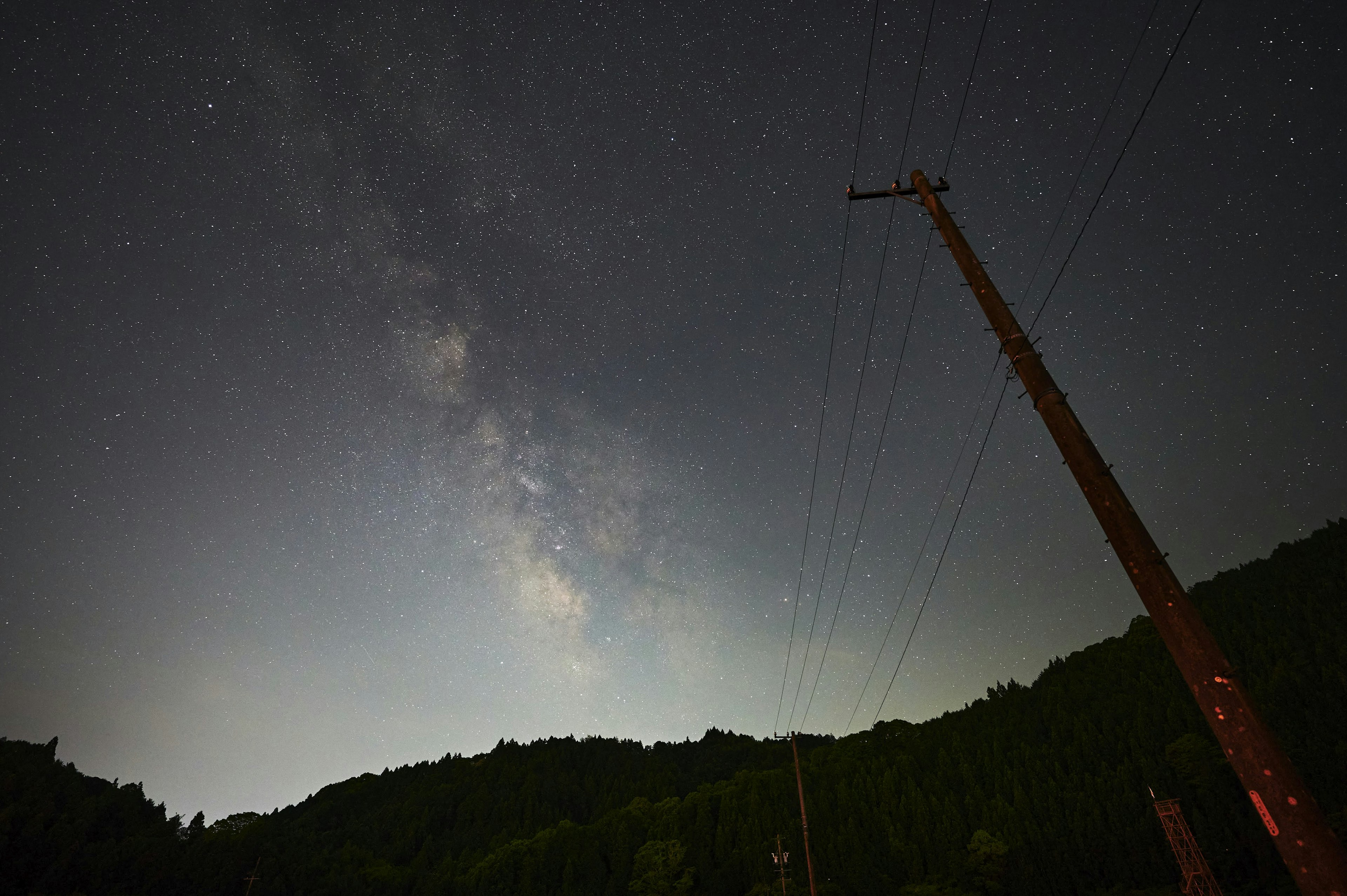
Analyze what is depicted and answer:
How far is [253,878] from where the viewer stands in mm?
68562

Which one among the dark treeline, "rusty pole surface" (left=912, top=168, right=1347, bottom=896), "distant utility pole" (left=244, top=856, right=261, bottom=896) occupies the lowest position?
"rusty pole surface" (left=912, top=168, right=1347, bottom=896)

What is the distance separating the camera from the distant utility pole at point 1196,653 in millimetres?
4395

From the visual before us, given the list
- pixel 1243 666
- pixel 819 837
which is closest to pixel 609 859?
pixel 819 837

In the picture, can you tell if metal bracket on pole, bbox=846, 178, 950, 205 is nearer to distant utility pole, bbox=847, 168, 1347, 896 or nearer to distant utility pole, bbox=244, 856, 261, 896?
distant utility pole, bbox=847, 168, 1347, 896

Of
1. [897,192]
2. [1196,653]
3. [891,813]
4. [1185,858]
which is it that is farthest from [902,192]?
[891,813]

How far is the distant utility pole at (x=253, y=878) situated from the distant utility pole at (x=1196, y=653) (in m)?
89.5

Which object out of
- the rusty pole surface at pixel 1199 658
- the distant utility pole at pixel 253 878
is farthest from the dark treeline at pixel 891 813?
the rusty pole surface at pixel 1199 658

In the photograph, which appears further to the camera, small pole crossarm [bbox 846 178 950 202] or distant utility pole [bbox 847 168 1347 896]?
small pole crossarm [bbox 846 178 950 202]

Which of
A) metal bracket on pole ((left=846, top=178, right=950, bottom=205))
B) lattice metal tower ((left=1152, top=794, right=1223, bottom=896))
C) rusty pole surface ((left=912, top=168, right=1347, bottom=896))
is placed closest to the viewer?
rusty pole surface ((left=912, top=168, right=1347, bottom=896))

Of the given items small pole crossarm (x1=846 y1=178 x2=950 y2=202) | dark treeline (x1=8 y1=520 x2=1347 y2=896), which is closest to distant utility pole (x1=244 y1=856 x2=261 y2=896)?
dark treeline (x1=8 y1=520 x2=1347 y2=896)

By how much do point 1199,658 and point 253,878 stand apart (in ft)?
302

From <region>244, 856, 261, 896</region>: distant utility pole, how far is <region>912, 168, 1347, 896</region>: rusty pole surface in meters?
89.5

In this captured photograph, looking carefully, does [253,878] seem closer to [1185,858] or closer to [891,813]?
[891,813]

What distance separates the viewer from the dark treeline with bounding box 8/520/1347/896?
6469 centimetres
